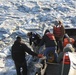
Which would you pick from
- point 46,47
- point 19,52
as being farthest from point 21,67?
point 46,47

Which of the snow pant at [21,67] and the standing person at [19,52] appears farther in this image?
the snow pant at [21,67]

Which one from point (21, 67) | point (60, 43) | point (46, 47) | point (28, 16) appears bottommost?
point (28, 16)

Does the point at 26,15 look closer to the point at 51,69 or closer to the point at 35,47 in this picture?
the point at 35,47

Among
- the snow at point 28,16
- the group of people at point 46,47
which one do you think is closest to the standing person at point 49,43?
the group of people at point 46,47

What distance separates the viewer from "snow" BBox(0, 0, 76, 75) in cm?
1387

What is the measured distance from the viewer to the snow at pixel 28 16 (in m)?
13.9

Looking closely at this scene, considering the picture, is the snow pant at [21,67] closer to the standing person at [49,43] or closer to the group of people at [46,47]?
the group of people at [46,47]

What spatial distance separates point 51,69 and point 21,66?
97 cm

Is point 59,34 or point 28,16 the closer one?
point 59,34

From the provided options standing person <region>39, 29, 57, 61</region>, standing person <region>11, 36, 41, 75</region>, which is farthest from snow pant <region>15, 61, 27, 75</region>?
standing person <region>39, 29, 57, 61</region>

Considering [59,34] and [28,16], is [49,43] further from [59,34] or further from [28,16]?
[28,16]

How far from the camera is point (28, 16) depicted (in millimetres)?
16828

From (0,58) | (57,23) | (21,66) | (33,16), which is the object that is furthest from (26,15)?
(21,66)

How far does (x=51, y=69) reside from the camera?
899 cm
